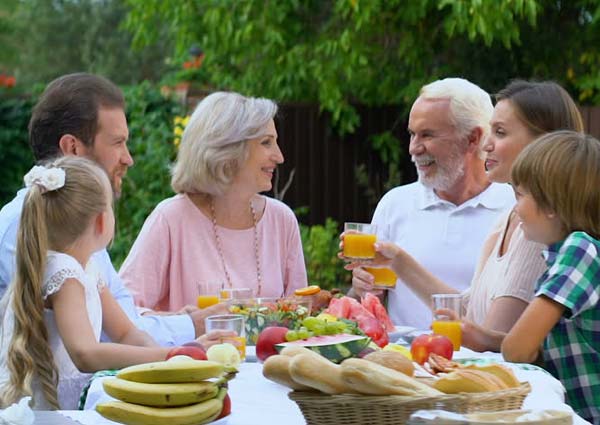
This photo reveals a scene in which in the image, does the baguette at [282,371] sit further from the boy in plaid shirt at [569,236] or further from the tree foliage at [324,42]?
the tree foliage at [324,42]

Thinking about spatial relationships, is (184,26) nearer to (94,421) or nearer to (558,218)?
(558,218)

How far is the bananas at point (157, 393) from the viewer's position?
277cm

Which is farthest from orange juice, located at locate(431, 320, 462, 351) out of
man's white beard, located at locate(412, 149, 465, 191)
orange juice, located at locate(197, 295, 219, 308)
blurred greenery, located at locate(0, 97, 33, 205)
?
blurred greenery, located at locate(0, 97, 33, 205)

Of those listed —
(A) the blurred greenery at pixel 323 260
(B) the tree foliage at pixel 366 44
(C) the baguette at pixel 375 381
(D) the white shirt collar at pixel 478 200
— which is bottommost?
(A) the blurred greenery at pixel 323 260

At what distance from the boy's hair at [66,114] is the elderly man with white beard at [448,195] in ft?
4.81

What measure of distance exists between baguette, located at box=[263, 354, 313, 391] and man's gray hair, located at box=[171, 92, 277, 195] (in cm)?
246

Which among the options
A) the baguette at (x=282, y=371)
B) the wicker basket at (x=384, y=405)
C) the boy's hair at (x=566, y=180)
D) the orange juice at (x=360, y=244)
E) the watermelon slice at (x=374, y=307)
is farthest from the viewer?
the orange juice at (x=360, y=244)

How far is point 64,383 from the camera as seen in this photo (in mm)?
3707

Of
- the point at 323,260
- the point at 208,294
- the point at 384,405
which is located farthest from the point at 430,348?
the point at 323,260

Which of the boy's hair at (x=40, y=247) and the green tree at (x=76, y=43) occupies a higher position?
the green tree at (x=76, y=43)

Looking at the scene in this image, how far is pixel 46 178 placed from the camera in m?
3.89

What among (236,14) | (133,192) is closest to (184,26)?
(236,14)

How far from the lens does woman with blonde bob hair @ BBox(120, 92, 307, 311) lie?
5156 mm

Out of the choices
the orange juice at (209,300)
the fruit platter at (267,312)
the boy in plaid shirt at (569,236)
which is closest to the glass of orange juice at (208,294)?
the orange juice at (209,300)
